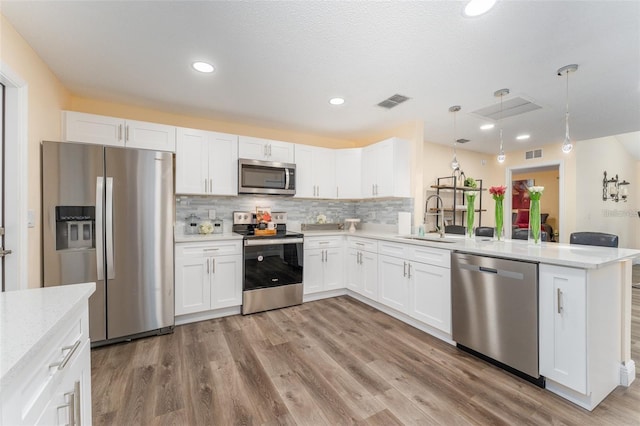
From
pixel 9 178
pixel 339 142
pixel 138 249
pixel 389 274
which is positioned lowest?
pixel 389 274

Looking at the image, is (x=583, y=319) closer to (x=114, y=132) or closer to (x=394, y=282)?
(x=394, y=282)

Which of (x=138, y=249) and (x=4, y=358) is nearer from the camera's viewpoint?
(x=4, y=358)

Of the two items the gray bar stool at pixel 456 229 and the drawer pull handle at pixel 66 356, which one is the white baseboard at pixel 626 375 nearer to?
the gray bar stool at pixel 456 229

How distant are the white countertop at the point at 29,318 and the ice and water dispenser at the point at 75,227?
60.0 inches

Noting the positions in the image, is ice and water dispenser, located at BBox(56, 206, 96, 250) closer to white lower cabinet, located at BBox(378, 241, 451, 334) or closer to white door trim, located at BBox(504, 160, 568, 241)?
white lower cabinet, located at BBox(378, 241, 451, 334)

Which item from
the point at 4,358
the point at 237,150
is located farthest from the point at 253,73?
the point at 4,358

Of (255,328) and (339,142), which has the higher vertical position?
(339,142)

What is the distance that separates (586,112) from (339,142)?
320 centimetres

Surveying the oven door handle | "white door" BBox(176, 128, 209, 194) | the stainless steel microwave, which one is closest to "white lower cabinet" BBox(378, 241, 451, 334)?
the oven door handle

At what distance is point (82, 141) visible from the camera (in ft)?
8.74

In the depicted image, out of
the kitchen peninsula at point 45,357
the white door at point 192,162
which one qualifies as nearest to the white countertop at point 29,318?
the kitchen peninsula at point 45,357

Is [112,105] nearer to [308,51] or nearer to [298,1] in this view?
[308,51]

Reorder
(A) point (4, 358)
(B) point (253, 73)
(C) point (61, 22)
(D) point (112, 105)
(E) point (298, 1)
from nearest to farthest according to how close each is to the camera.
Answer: (A) point (4, 358)
(E) point (298, 1)
(C) point (61, 22)
(B) point (253, 73)
(D) point (112, 105)

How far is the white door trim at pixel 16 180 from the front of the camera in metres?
1.84
